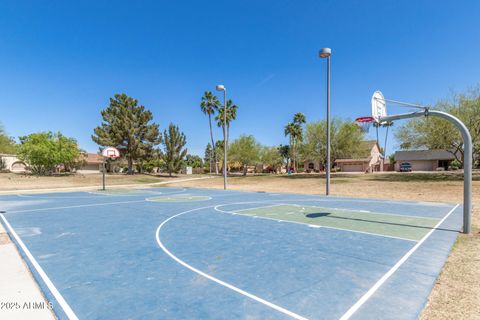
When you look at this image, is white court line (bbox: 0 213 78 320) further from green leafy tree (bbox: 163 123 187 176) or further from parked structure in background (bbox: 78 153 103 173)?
parked structure in background (bbox: 78 153 103 173)

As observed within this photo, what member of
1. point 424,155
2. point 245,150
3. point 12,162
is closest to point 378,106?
point 245,150

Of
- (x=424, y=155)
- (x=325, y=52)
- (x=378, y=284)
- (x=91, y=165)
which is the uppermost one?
(x=325, y=52)

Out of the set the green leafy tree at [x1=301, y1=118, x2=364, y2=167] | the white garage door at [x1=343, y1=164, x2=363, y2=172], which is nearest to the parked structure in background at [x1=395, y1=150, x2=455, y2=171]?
the white garage door at [x1=343, y1=164, x2=363, y2=172]

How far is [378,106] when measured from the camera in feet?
35.2

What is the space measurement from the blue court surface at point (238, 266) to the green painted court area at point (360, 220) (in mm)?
76

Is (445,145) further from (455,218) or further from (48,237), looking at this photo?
(48,237)

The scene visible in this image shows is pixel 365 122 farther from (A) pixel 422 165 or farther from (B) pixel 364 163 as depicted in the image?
(A) pixel 422 165

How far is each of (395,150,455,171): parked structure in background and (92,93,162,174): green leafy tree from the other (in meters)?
62.8

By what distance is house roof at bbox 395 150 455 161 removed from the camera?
209 ft

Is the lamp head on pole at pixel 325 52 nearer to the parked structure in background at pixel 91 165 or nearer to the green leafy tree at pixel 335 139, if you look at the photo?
the green leafy tree at pixel 335 139

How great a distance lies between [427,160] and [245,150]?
4890cm

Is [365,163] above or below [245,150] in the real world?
below

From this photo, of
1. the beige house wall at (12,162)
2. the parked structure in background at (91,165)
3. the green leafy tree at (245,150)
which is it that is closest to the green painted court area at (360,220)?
the green leafy tree at (245,150)

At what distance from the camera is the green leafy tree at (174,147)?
2030 inches
